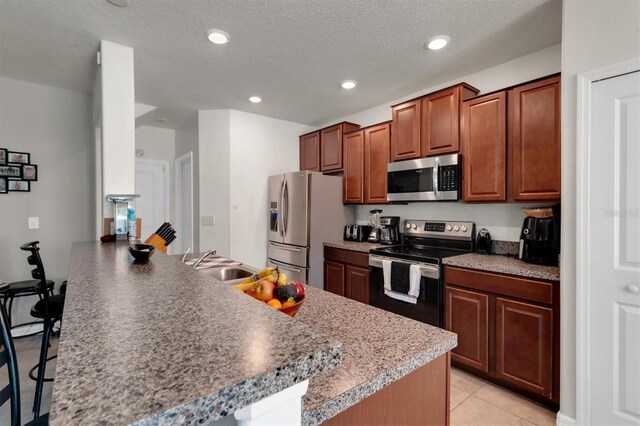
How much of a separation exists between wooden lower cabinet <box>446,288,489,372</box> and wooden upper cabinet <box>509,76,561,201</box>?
0.84 meters

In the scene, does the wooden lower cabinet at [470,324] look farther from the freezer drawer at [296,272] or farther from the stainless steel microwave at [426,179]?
the freezer drawer at [296,272]

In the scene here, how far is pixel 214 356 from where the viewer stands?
48cm

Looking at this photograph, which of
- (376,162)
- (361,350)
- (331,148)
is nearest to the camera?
(361,350)

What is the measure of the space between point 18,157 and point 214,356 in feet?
12.8

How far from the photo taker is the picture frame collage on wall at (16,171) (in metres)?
3.01

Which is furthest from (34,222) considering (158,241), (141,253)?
(141,253)

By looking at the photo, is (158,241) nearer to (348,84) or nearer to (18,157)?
(18,157)

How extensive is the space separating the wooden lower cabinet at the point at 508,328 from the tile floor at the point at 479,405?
2.7 inches

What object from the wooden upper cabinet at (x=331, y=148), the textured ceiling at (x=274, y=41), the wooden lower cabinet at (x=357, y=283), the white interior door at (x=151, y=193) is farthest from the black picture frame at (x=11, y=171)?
the wooden lower cabinet at (x=357, y=283)

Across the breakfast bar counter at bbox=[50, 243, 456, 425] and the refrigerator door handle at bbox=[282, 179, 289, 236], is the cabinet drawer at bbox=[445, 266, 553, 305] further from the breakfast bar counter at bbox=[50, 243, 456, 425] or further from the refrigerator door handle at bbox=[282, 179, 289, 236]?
the refrigerator door handle at bbox=[282, 179, 289, 236]

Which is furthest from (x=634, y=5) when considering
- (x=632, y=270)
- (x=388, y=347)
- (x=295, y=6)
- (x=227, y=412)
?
(x=227, y=412)

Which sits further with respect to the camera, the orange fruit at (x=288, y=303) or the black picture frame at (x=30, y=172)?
the black picture frame at (x=30, y=172)

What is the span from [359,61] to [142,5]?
1589 mm

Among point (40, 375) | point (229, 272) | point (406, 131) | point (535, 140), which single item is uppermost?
point (406, 131)
